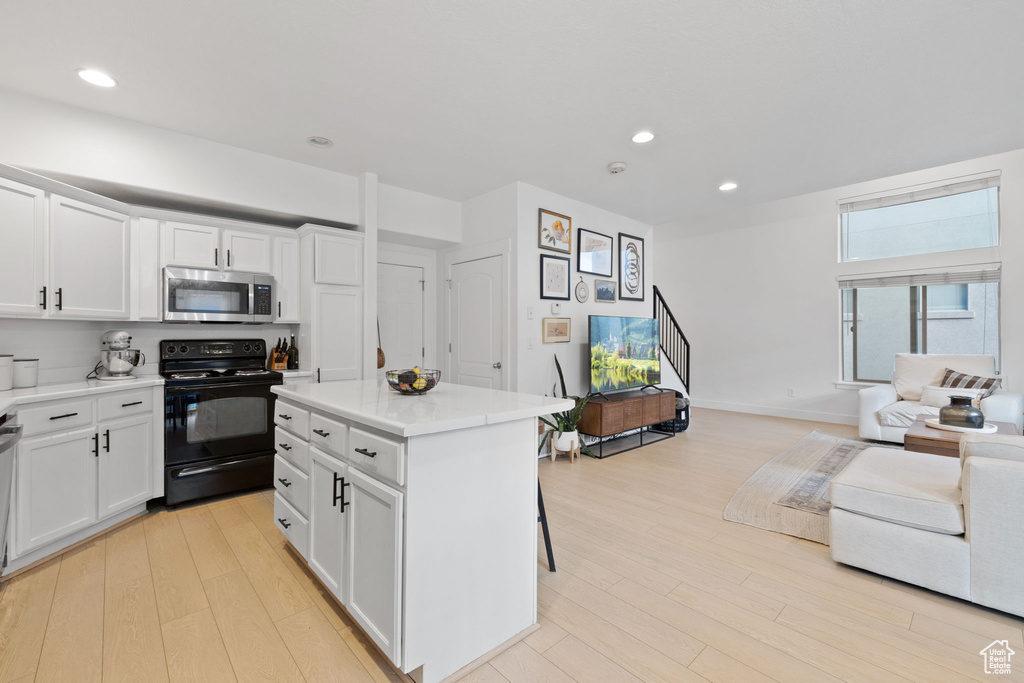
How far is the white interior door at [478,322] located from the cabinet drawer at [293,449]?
217 cm

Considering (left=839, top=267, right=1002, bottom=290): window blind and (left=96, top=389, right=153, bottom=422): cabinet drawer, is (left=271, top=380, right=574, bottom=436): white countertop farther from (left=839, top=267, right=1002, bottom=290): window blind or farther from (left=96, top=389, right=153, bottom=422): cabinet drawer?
(left=839, top=267, right=1002, bottom=290): window blind

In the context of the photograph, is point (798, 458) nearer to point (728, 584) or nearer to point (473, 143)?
point (728, 584)

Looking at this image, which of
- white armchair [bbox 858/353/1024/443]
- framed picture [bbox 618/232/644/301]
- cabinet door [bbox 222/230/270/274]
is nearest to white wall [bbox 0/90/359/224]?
cabinet door [bbox 222/230/270/274]

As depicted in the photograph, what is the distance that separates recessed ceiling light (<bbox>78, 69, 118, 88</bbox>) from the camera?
2361 mm

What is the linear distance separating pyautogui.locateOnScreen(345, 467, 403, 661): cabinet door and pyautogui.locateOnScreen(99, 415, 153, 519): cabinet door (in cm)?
196

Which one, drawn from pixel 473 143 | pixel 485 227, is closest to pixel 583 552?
pixel 473 143

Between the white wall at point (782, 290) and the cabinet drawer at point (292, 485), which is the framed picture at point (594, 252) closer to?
the white wall at point (782, 290)

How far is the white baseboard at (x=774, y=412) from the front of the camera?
19.1 ft

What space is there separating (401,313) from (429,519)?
3.54 m

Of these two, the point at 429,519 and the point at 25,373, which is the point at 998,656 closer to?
the point at 429,519

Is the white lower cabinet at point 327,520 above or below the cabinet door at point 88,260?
below

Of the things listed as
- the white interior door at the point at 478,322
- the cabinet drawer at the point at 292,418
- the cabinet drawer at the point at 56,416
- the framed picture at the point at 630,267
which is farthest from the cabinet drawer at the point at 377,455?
the framed picture at the point at 630,267

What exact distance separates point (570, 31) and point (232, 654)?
9.63 ft

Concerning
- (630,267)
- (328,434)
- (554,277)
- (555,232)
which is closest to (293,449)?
(328,434)
